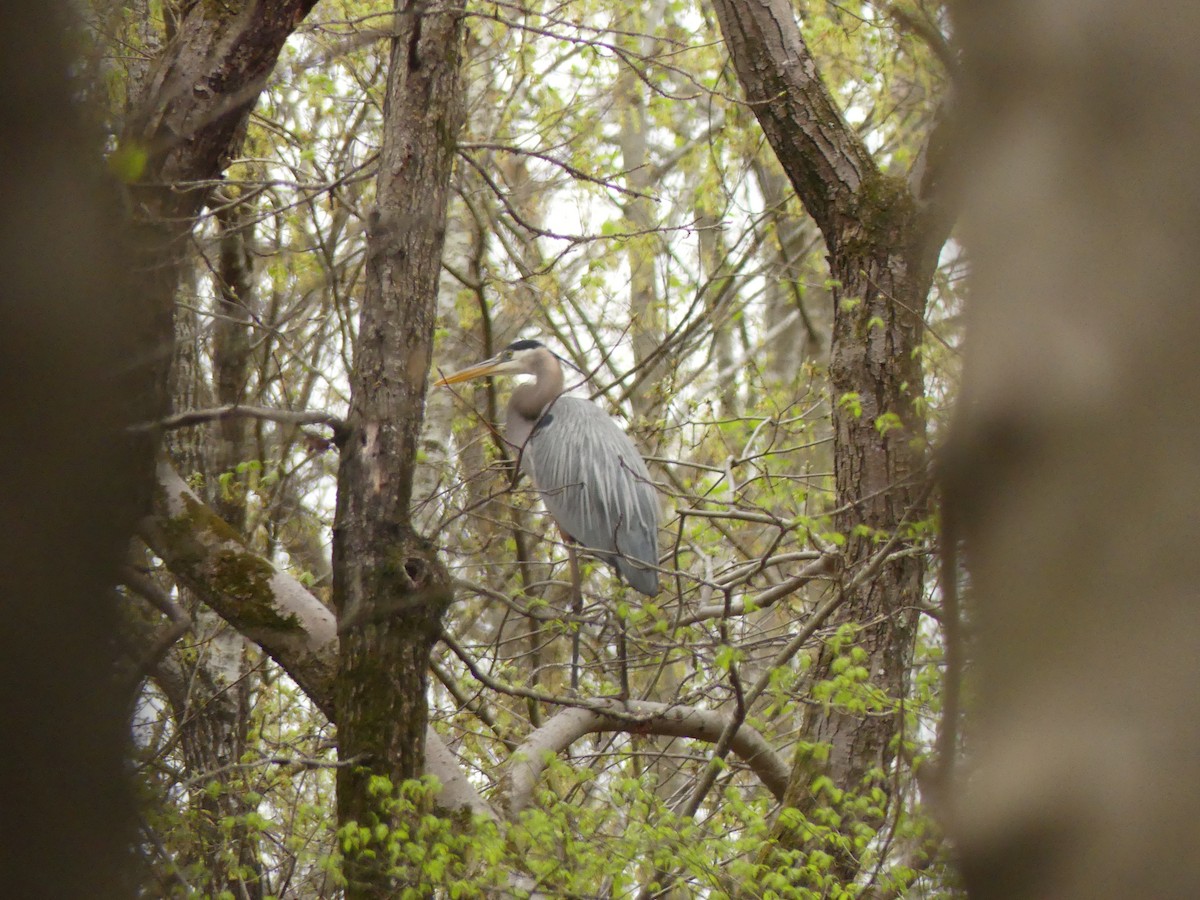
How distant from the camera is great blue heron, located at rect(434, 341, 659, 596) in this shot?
688cm

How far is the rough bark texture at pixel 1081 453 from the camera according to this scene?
24.3 inches

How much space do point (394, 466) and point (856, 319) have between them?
7.18 ft

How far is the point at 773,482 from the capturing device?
5328 millimetres

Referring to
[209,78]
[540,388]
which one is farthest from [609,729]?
[540,388]

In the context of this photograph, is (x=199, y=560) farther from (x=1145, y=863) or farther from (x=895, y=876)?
(x=1145, y=863)

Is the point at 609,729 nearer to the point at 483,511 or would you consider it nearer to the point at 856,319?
the point at 856,319

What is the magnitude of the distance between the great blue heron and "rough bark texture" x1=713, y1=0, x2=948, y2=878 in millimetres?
1775

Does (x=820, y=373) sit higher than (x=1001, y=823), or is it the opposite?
(x=820, y=373)

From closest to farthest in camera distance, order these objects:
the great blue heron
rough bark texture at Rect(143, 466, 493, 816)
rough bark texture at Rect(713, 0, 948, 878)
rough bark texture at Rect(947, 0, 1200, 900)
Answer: rough bark texture at Rect(947, 0, 1200, 900), rough bark texture at Rect(143, 466, 493, 816), rough bark texture at Rect(713, 0, 948, 878), the great blue heron

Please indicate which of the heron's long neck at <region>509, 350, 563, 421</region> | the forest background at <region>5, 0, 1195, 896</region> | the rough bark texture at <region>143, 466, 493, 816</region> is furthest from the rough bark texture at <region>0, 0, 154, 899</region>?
the heron's long neck at <region>509, 350, 563, 421</region>

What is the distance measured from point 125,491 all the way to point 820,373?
18.3ft

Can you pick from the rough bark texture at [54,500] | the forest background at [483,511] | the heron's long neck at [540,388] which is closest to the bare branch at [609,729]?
the forest background at [483,511]

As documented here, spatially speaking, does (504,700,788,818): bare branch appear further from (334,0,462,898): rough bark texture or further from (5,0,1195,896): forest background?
(334,0,462,898): rough bark texture

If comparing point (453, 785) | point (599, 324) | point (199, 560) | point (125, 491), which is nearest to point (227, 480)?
point (199, 560)
